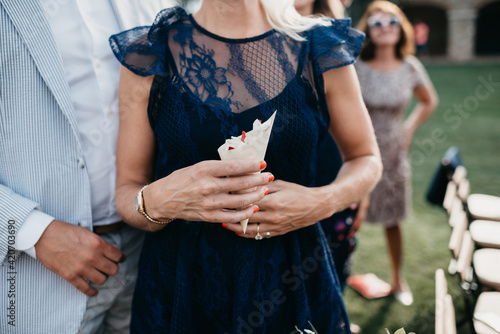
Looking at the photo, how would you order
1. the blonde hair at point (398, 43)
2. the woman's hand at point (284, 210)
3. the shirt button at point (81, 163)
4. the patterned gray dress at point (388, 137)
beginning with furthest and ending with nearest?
the blonde hair at point (398, 43)
the patterned gray dress at point (388, 137)
the shirt button at point (81, 163)
the woman's hand at point (284, 210)

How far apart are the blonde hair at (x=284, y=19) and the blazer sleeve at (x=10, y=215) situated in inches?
46.3

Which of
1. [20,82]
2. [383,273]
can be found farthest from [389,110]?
[20,82]

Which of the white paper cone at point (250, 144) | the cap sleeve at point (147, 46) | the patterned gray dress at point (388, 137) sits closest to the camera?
the white paper cone at point (250, 144)

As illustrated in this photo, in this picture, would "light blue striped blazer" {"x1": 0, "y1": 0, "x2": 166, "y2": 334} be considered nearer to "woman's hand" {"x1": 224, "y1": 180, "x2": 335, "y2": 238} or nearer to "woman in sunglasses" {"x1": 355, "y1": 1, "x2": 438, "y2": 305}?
"woman's hand" {"x1": 224, "y1": 180, "x2": 335, "y2": 238}

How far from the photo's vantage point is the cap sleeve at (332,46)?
1528 mm

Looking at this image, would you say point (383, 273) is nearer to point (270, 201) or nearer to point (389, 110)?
point (389, 110)

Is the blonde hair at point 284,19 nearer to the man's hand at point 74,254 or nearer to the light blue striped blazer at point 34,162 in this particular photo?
the light blue striped blazer at point 34,162

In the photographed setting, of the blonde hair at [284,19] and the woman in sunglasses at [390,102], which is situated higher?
the blonde hair at [284,19]

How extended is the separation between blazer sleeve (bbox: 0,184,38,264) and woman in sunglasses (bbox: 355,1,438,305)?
3.43 metres

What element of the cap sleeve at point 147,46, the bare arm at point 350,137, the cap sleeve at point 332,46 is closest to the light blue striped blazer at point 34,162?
the cap sleeve at point 147,46

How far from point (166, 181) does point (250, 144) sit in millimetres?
331

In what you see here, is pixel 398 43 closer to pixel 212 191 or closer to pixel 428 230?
pixel 428 230

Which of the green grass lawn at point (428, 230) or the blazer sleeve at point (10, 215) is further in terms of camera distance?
the green grass lawn at point (428, 230)

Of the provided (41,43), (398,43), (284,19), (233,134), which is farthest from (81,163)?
(398,43)
